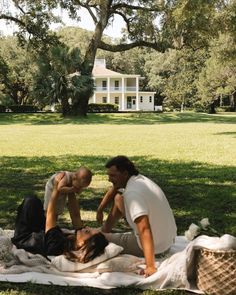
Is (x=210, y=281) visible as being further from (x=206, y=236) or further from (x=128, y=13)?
(x=128, y=13)

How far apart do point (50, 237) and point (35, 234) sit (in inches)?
8.0

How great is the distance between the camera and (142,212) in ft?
14.4

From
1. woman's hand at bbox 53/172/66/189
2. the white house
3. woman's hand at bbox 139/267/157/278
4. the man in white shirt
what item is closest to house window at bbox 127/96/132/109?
the white house

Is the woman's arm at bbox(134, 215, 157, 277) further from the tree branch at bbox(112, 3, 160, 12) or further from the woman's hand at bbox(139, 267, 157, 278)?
the tree branch at bbox(112, 3, 160, 12)

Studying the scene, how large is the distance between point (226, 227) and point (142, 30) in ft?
110

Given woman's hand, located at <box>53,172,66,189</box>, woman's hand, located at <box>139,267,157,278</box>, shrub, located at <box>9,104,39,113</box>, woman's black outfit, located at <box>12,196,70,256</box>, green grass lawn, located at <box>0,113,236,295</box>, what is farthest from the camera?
shrub, located at <box>9,104,39,113</box>

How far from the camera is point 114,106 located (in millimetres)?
53500

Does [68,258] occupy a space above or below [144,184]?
below

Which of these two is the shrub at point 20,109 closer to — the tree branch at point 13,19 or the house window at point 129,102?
the tree branch at point 13,19

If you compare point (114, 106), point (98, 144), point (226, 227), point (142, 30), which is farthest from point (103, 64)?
point (226, 227)

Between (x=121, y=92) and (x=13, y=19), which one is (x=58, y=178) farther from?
(x=121, y=92)

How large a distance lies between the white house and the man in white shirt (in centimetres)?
6760

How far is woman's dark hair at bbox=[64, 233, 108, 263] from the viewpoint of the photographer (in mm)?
4746

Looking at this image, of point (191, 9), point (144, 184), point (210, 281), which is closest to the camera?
point (210, 281)
